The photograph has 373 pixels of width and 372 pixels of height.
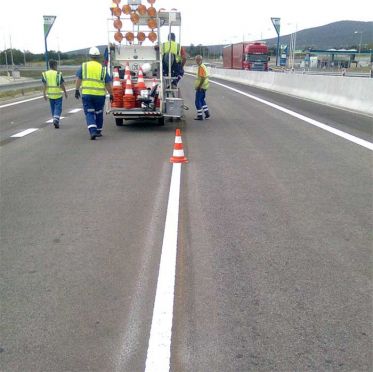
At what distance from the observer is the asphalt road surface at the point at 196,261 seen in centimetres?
332

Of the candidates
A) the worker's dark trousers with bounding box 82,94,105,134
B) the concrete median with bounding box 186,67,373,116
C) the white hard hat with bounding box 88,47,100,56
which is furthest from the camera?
the concrete median with bounding box 186,67,373,116

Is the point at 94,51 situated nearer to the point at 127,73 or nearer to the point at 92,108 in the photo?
the point at 92,108

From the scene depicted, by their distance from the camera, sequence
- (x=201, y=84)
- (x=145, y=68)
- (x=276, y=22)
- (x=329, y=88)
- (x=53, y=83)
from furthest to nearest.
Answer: (x=276, y=22)
(x=329, y=88)
(x=201, y=84)
(x=53, y=83)
(x=145, y=68)

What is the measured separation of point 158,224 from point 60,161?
427cm

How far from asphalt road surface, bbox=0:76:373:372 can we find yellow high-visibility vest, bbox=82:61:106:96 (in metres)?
2.42

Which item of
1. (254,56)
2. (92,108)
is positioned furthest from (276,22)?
(92,108)

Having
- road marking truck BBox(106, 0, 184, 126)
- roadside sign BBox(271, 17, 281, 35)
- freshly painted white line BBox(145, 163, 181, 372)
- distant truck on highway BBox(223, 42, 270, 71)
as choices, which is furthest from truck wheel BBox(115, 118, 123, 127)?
distant truck on highway BBox(223, 42, 270, 71)

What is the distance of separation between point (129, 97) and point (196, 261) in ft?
28.5

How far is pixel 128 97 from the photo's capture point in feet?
41.6

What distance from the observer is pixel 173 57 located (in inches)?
510

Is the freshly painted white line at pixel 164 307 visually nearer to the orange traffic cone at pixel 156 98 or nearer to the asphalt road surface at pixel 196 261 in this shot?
the asphalt road surface at pixel 196 261

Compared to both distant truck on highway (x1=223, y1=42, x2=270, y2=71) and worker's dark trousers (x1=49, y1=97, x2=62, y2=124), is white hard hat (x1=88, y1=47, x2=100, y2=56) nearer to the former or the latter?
worker's dark trousers (x1=49, y1=97, x2=62, y2=124)

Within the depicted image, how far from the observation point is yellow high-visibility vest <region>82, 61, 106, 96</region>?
1151cm

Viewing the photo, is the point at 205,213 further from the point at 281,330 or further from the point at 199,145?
the point at 199,145
